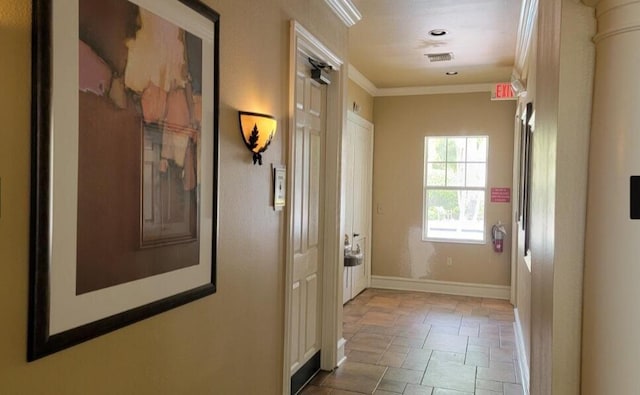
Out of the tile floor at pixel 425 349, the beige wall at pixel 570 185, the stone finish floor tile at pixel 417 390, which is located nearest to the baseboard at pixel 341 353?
the tile floor at pixel 425 349

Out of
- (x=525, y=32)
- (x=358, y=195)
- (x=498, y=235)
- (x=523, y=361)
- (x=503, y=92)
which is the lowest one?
(x=523, y=361)

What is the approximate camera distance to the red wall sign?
6376mm

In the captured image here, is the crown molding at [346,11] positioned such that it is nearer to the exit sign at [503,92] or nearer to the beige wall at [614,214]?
the exit sign at [503,92]

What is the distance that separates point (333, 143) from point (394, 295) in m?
3.38

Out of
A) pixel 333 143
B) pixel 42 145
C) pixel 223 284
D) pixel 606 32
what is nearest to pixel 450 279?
pixel 333 143

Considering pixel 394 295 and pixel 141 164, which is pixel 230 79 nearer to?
pixel 141 164

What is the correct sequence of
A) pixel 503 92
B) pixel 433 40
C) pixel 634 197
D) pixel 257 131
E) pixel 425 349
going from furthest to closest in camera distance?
pixel 503 92, pixel 433 40, pixel 425 349, pixel 257 131, pixel 634 197

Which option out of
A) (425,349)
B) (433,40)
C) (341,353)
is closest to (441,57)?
(433,40)

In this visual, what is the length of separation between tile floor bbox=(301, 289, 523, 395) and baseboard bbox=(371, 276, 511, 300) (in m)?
0.19

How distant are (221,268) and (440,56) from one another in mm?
3752

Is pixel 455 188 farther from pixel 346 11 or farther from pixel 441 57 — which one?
pixel 346 11

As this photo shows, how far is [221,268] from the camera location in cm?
222

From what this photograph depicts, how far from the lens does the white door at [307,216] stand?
10.7 ft

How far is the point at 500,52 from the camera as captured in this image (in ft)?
16.0
